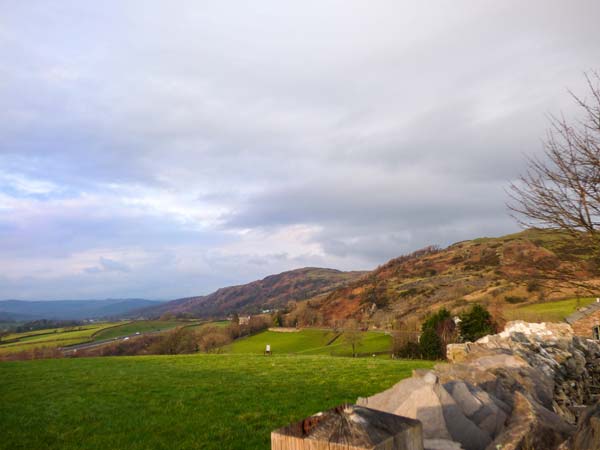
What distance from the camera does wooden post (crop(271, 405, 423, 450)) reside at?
2.18m

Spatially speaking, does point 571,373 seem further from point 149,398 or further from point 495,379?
point 149,398

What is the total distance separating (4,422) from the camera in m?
9.47

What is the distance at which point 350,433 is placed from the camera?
2219 millimetres

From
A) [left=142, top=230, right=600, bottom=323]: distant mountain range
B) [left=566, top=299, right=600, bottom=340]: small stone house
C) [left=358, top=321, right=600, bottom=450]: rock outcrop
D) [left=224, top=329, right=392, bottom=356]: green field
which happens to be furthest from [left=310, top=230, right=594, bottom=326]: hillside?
[left=224, top=329, right=392, bottom=356]: green field

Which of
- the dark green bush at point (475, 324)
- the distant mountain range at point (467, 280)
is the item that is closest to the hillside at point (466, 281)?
the distant mountain range at point (467, 280)

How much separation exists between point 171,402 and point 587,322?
15885mm

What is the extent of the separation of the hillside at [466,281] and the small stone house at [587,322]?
1.62m

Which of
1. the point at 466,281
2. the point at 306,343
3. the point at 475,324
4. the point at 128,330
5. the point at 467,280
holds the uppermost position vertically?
the point at 467,280

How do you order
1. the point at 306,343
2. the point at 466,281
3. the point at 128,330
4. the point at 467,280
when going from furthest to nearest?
the point at 128,330 < the point at 467,280 < the point at 466,281 < the point at 306,343

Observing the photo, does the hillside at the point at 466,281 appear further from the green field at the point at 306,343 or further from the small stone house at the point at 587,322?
the green field at the point at 306,343

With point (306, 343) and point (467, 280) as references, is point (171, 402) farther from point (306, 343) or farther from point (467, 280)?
point (467, 280)

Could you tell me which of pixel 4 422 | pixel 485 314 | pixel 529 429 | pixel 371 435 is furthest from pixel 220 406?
pixel 485 314

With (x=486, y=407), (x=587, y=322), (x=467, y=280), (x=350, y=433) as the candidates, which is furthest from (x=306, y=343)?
(x=350, y=433)

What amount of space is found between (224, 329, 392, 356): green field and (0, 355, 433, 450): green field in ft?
118
